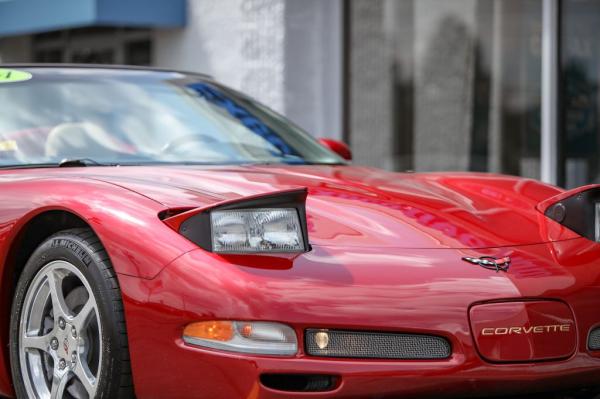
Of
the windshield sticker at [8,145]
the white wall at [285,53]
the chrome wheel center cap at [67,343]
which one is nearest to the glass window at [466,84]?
the white wall at [285,53]

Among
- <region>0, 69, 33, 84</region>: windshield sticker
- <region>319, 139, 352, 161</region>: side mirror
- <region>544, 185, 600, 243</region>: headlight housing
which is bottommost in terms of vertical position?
<region>544, 185, 600, 243</region>: headlight housing

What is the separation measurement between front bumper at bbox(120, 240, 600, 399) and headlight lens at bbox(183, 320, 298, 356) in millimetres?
23

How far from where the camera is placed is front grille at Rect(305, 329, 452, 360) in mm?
3152

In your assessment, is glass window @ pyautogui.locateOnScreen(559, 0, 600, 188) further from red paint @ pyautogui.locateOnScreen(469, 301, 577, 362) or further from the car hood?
red paint @ pyautogui.locateOnScreen(469, 301, 577, 362)

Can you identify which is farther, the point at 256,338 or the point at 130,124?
the point at 130,124

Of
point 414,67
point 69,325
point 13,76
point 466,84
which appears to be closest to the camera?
point 69,325

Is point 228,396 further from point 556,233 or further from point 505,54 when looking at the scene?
point 505,54

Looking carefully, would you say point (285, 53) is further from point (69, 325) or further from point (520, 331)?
point (520, 331)

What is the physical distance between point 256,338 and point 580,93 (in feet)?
23.7

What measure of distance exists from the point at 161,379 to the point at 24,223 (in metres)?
0.87

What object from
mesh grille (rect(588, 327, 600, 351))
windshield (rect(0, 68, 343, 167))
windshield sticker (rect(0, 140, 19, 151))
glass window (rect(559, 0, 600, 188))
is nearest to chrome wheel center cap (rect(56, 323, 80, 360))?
windshield (rect(0, 68, 343, 167))

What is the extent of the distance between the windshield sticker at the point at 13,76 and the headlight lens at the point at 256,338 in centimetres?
211

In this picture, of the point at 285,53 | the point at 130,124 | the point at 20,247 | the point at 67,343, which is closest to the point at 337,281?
the point at 67,343

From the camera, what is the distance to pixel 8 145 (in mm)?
4562
